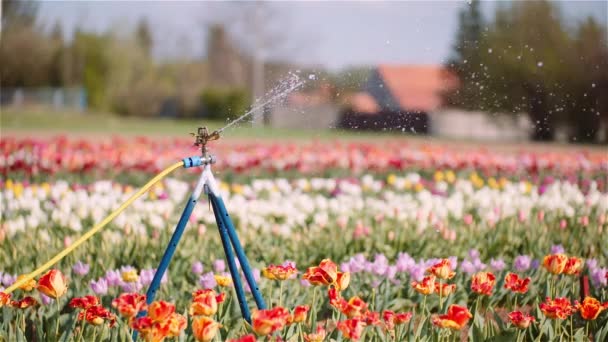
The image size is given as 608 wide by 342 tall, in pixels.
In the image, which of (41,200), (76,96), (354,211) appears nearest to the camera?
(354,211)

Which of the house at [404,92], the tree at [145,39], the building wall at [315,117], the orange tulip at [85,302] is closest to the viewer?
the orange tulip at [85,302]

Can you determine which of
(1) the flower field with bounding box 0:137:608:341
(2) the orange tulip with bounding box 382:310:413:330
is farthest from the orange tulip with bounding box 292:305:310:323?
(2) the orange tulip with bounding box 382:310:413:330

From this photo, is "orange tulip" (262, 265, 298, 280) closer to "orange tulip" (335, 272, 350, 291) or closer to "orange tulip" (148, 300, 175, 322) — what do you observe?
"orange tulip" (335, 272, 350, 291)

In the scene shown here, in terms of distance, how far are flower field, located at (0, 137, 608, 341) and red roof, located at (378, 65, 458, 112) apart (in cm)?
2776

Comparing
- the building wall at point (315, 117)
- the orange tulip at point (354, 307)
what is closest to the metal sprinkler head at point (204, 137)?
the orange tulip at point (354, 307)

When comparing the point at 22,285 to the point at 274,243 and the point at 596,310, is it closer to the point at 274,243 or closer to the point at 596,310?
the point at 596,310

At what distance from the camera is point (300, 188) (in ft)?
23.3

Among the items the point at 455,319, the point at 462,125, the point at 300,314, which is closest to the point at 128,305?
the point at 300,314

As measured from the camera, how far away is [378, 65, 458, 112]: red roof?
3650 centimetres

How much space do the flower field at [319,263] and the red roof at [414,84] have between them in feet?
91.1

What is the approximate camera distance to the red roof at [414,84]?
1437 inches

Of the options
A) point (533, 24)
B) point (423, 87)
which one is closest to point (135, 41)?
point (423, 87)

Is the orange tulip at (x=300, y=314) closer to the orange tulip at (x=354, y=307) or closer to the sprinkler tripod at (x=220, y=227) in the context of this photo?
the orange tulip at (x=354, y=307)

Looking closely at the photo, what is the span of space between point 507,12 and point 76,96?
1058 inches
